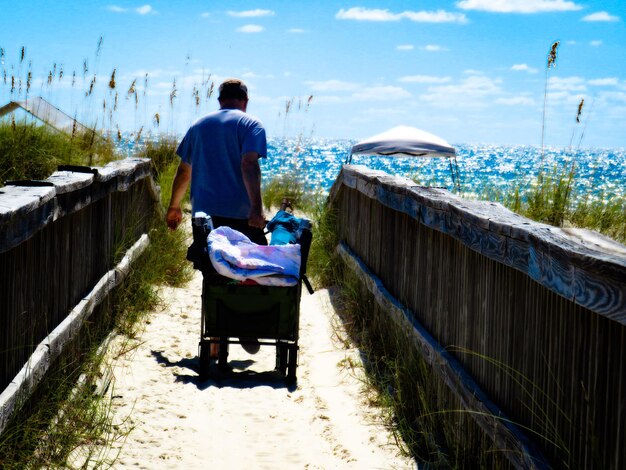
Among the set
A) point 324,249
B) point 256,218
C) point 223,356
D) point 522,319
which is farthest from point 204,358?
point 324,249

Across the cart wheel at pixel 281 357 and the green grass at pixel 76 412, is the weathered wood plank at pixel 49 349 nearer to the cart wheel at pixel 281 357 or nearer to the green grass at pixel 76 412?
the green grass at pixel 76 412

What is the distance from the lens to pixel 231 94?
21.0ft

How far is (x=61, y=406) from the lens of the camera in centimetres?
439

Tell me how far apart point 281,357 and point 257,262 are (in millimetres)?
827

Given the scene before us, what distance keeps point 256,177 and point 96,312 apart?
1.52 m

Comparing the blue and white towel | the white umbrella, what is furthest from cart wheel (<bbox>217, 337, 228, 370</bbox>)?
the white umbrella

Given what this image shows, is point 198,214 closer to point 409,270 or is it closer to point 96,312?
point 96,312

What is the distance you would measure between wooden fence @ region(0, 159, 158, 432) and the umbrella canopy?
861 cm

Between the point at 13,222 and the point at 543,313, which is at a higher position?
the point at 13,222

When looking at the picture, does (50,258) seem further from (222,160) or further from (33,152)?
(33,152)

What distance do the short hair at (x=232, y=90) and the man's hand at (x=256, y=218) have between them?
3.03 feet

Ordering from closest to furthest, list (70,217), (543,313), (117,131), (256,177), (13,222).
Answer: (543,313), (13,222), (70,217), (256,177), (117,131)

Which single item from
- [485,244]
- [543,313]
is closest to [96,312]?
[485,244]

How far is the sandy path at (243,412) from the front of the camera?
441cm
